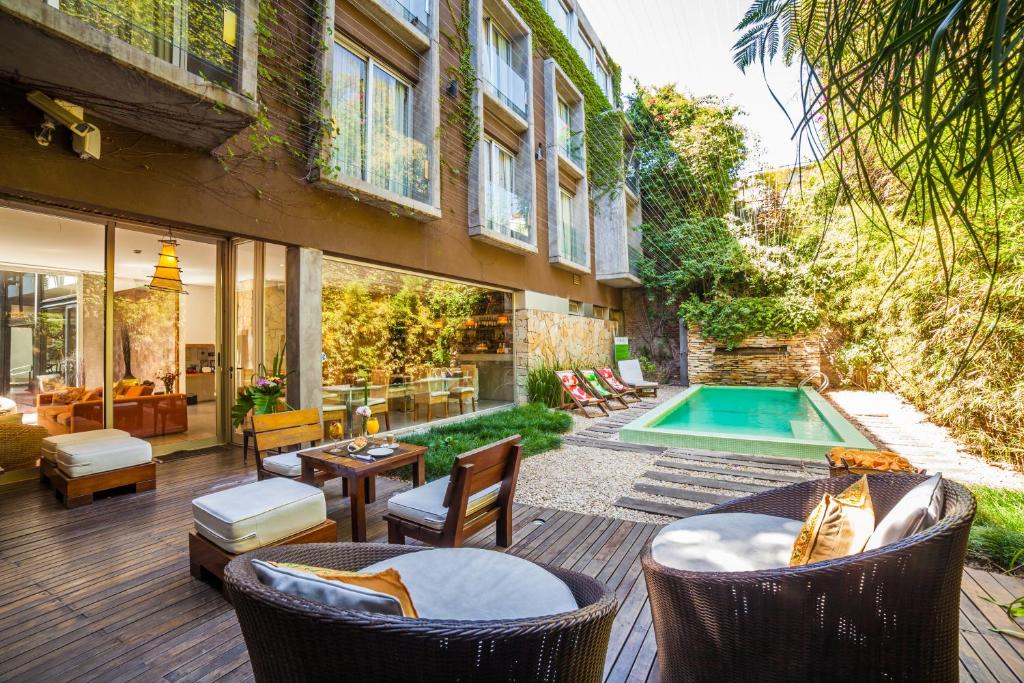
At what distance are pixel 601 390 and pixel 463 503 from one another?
7.62 metres

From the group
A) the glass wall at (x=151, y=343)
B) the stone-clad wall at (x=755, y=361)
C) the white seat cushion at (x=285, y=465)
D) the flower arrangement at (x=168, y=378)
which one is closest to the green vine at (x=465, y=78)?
the glass wall at (x=151, y=343)

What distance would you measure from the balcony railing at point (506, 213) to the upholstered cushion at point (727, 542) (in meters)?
6.77

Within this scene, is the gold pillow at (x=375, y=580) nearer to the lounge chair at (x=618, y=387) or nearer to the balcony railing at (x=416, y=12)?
the balcony railing at (x=416, y=12)

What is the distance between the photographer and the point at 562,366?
10703 mm

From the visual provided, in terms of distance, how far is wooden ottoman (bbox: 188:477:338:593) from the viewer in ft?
7.74

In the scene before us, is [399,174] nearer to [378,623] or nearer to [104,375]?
[104,375]

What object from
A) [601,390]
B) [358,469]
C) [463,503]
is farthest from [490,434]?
[601,390]

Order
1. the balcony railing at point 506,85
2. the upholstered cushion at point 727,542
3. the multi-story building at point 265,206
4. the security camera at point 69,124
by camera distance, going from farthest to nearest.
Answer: the balcony railing at point 506,85
the multi-story building at point 265,206
the security camera at point 69,124
the upholstered cushion at point 727,542

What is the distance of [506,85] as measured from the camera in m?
9.30

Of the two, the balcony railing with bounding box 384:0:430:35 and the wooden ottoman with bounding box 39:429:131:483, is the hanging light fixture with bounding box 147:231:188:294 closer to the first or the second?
the wooden ottoman with bounding box 39:429:131:483

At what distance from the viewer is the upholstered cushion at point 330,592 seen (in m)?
1.01

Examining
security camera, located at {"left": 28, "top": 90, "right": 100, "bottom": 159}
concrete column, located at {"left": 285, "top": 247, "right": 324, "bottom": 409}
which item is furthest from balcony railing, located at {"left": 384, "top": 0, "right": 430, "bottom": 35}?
security camera, located at {"left": 28, "top": 90, "right": 100, "bottom": 159}

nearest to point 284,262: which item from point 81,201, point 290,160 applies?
point 290,160

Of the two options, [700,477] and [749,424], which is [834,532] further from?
[749,424]
